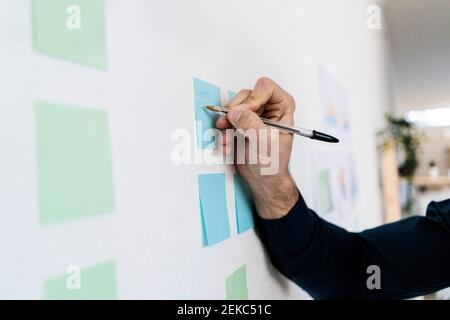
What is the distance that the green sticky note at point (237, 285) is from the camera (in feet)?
1.18

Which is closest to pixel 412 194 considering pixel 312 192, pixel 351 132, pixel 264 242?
pixel 351 132

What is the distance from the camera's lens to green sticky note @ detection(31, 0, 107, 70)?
0.19 meters

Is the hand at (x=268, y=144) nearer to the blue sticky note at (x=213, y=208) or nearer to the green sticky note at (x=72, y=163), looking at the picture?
the blue sticky note at (x=213, y=208)

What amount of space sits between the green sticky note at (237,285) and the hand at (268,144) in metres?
0.08

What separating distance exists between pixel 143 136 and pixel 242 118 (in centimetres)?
11

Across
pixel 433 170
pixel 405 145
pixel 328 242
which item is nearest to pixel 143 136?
pixel 328 242

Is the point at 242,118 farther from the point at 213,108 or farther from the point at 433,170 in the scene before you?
the point at 433,170

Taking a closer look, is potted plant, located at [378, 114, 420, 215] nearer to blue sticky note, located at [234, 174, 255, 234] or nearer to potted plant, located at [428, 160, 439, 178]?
potted plant, located at [428, 160, 439, 178]

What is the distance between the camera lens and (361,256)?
0.52 m

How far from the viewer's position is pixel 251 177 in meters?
0.41

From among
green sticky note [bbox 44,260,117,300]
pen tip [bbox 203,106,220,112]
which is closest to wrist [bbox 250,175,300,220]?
pen tip [bbox 203,106,220,112]

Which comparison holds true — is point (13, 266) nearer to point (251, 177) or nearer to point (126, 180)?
point (126, 180)

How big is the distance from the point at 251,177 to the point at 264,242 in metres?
0.10

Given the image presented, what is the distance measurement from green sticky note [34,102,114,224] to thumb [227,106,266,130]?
141mm
